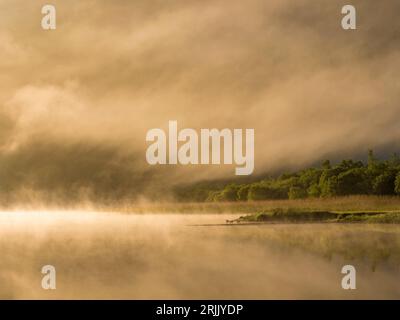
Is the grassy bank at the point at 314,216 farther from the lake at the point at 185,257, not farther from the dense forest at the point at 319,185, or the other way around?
the dense forest at the point at 319,185

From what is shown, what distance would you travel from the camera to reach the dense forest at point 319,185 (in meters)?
10.7

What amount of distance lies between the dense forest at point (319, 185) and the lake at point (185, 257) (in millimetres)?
488

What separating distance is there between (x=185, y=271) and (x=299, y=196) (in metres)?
2.44

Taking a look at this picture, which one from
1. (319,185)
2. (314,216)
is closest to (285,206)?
(314,216)

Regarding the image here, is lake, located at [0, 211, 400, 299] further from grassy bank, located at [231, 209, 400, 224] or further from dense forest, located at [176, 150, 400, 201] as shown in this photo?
dense forest, located at [176, 150, 400, 201]

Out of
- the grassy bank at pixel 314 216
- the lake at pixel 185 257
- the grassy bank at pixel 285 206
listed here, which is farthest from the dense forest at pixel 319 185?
the lake at pixel 185 257

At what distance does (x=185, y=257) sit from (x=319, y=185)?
2.67 metres

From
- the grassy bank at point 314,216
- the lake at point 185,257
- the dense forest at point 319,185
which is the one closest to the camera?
the lake at point 185,257

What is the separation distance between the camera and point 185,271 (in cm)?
1025

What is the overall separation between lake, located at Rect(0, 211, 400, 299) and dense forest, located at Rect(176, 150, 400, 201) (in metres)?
0.49

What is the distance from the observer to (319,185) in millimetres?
10969

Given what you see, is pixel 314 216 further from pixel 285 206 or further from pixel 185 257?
pixel 185 257
